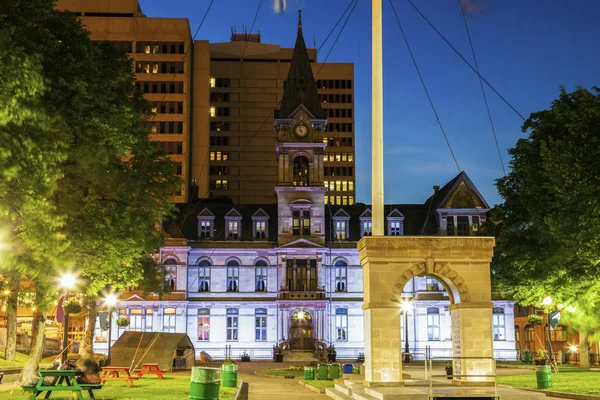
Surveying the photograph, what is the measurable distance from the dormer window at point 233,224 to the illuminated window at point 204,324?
761 centimetres

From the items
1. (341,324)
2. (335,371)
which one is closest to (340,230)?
(341,324)

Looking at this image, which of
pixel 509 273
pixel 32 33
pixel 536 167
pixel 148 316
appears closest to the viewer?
pixel 32 33

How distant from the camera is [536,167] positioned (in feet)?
143

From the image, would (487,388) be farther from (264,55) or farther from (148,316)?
(264,55)

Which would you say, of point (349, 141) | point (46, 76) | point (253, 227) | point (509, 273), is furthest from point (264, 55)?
point (46, 76)

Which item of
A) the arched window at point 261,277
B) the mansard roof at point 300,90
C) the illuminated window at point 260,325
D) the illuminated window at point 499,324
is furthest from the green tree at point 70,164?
the illuminated window at point 499,324

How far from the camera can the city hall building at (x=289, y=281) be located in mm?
71625

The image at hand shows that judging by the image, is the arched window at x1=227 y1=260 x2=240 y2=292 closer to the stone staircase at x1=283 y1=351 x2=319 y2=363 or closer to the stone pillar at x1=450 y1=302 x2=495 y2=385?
the stone staircase at x1=283 y1=351 x2=319 y2=363

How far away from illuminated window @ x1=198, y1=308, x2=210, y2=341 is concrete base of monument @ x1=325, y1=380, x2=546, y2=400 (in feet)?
154

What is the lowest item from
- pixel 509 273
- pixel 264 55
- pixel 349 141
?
pixel 509 273

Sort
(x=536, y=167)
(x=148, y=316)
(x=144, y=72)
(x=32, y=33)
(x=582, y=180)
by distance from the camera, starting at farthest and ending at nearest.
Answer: (x=144, y=72) < (x=148, y=316) < (x=536, y=167) < (x=582, y=180) < (x=32, y=33)

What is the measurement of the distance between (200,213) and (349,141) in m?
76.5

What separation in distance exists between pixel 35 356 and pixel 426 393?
1631 cm

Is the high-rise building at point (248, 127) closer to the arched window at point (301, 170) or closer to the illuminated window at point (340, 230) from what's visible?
the illuminated window at point (340, 230)
